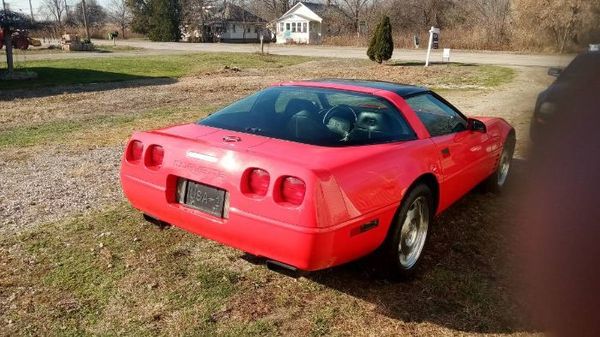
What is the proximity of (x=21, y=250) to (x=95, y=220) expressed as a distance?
673 millimetres

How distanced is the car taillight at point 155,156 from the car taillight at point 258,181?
0.77 meters

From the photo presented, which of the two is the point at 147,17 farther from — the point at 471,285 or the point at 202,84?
the point at 471,285

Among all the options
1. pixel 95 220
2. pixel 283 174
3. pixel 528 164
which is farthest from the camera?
pixel 95 220

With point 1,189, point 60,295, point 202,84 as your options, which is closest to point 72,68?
point 202,84

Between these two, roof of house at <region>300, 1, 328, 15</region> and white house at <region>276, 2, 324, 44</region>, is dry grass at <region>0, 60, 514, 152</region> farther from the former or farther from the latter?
roof of house at <region>300, 1, 328, 15</region>

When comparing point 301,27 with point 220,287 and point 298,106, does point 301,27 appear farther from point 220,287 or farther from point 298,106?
point 220,287

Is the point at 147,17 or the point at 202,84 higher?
the point at 147,17

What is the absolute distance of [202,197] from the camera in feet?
9.55

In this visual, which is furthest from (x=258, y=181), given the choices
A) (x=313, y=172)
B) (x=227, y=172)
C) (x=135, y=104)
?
(x=135, y=104)

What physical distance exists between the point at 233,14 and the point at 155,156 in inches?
2767

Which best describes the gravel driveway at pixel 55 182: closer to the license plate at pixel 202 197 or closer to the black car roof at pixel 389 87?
the black car roof at pixel 389 87

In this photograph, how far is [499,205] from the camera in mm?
4695

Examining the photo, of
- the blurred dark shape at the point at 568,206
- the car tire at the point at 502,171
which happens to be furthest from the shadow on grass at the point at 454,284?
the blurred dark shape at the point at 568,206

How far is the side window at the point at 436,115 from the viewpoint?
3.68 metres
